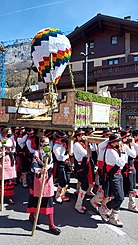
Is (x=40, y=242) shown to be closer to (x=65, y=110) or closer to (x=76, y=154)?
(x=76, y=154)

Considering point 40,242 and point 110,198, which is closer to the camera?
point 40,242

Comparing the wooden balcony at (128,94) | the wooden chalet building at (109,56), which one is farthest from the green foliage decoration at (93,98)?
the wooden chalet building at (109,56)

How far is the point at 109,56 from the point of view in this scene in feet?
73.6

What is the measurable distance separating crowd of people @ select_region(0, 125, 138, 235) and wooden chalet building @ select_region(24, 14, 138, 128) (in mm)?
11106

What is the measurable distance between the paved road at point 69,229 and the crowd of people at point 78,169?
0.16m

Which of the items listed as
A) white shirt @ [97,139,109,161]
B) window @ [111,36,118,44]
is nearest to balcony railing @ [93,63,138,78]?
window @ [111,36,118,44]

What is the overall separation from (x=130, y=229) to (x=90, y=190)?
191cm

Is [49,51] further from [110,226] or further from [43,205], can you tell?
[110,226]

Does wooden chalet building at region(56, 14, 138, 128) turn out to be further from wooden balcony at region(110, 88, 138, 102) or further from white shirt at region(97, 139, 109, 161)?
white shirt at region(97, 139, 109, 161)

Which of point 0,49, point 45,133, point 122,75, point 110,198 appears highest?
point 0,49

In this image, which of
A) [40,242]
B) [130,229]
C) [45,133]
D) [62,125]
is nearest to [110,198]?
[130,229]

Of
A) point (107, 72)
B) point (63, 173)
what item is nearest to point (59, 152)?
point (63, 173)

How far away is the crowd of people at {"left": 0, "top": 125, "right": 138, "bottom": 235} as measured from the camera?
431cm

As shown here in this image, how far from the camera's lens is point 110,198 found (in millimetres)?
4703
